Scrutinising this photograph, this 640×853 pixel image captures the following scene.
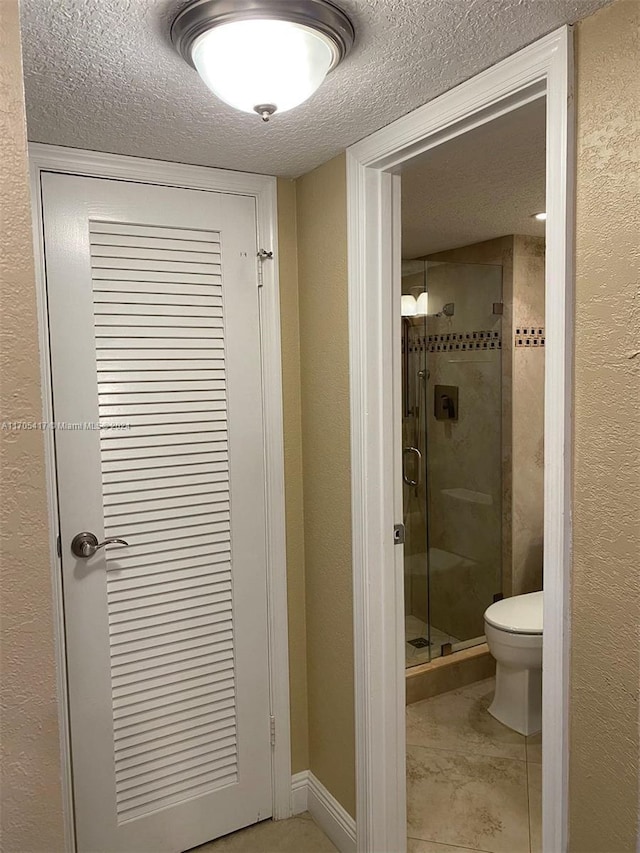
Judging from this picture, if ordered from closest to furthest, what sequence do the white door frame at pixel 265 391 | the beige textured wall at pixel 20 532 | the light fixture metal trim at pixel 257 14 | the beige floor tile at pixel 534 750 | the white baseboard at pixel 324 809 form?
1. the beige textured wall at pixel 20 532
2. the light fixture metal trim at pixel 257 14
3. the white door frame at pixel 265 391
4. the white baseboard at pixel 324 809
5. the beige floor tile at pixel 534 750

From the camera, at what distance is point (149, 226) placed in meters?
2.01

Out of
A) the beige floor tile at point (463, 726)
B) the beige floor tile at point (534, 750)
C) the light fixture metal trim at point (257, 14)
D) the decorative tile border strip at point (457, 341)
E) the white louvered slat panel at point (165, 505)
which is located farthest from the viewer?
the decorative tile border strip at point (457, 341)

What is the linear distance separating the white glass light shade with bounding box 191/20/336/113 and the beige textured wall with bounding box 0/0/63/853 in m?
0.44

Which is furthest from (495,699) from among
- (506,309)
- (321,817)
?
(506,309)

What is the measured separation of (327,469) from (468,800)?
1.34 metres

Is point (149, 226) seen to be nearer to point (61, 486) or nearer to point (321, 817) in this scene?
point (61, 486)

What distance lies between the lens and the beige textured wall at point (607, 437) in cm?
117

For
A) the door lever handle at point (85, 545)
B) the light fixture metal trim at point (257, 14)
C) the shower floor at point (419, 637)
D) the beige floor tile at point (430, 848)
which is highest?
the light fixture metal trim at point (257, 14)

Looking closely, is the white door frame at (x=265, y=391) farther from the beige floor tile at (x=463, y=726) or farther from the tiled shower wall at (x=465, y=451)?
the tiled shower wall at (x=465, y=451)

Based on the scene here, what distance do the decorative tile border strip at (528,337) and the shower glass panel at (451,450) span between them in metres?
0.09

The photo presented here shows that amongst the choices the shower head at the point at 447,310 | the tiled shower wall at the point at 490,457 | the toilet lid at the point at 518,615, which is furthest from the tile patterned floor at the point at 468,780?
the shower head at the point at 447,310

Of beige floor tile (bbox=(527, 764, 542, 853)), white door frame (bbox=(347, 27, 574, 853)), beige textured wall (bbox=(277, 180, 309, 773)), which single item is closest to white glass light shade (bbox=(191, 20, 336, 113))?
white door frame (bbox=(347, 27, 574, 853))

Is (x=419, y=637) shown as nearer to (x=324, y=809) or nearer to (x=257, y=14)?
(x=324, y=809)

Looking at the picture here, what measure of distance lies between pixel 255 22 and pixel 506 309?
7.70ft
